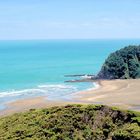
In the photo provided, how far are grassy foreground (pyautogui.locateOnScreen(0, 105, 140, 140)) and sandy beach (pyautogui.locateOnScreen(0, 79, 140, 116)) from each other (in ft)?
93.3

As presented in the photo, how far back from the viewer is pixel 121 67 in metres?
108

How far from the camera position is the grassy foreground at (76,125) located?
117 ft

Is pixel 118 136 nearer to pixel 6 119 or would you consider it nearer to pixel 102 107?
pixel 102 107

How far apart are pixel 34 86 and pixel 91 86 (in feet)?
42.8

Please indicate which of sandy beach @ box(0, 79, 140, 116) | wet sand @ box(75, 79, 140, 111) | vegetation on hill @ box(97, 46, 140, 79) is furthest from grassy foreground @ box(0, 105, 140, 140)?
vegetation on hill @ box(97, 46, 140, 79)

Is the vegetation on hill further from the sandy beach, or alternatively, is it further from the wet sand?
the sandy beach

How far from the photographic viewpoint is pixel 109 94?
83.3m

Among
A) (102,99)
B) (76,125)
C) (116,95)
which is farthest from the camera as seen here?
(116,95)

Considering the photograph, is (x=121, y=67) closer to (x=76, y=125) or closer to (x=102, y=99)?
(x=102, y=99)

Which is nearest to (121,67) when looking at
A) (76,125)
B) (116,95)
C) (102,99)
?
(116,95)

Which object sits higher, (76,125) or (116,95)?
(76,125)

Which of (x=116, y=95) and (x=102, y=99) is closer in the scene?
(x=102, y=99)

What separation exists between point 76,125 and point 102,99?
40.7 metres

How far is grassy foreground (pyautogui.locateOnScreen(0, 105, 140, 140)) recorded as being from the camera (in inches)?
1409
